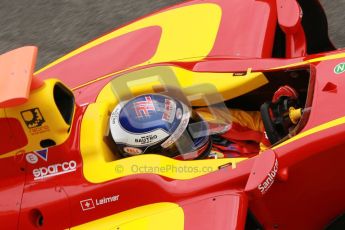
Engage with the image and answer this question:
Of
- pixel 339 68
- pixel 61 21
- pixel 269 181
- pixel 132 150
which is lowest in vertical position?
pixel 61 21

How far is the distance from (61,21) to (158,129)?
9.74 feet

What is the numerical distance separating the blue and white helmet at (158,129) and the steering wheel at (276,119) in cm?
35

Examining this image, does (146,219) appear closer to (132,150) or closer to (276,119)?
(132,150)

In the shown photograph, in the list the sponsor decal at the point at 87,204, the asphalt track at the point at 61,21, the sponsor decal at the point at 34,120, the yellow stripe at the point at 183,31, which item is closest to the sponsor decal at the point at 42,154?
the sponsor decal at the point at 34,120

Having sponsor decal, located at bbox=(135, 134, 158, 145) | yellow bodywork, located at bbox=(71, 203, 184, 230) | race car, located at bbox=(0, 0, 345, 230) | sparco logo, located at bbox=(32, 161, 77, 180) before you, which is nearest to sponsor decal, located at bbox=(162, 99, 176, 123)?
sponsor decal, located at bbox=(135, 134, 158, 145)

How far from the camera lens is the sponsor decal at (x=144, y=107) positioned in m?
3.36

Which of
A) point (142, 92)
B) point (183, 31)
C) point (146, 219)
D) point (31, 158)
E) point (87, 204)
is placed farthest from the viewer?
point (183, 31)

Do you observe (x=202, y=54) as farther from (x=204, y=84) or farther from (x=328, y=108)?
(x=328, y=108)

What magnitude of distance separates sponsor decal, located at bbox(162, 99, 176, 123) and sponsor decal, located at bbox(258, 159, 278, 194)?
24.7 inches

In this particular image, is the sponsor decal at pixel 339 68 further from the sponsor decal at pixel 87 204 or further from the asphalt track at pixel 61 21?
the asphalt track at pixel 61 21

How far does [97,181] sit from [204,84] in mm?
890

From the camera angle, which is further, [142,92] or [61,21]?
[61,21]

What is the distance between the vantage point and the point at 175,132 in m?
3.31

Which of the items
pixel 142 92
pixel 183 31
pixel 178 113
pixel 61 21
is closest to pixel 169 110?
pixel 178 113
